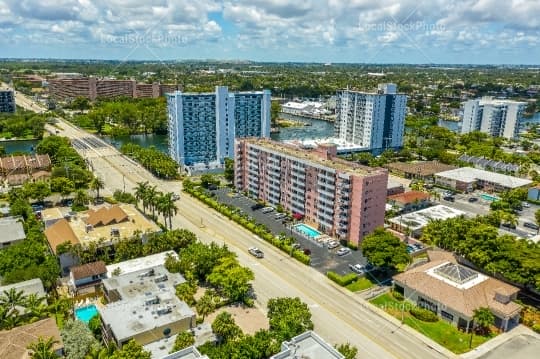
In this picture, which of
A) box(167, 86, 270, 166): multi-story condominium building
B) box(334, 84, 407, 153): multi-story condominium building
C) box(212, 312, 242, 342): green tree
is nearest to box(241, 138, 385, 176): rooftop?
box(167, 86, 270, 166): multi-story condominium building

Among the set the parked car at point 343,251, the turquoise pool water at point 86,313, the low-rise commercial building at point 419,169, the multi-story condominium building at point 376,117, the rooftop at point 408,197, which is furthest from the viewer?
the multi-story condominium building at point 376,117

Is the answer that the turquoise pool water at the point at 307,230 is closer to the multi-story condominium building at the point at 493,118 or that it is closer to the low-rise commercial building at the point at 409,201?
the low-rise commercial building at the point at 409,201

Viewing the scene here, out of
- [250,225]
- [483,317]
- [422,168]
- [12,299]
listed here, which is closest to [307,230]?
[250,225]

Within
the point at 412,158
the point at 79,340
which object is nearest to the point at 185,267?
the point at 79,340

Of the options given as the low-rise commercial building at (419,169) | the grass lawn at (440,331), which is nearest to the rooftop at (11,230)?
the grass lawn at (440,331)

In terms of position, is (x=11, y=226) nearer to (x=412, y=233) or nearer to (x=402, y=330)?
(x=402, y=330)

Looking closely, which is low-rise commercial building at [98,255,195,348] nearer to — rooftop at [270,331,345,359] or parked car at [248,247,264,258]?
rooftop at [270,331,345,359]

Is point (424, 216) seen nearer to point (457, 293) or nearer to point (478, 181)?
point (457, 293)
